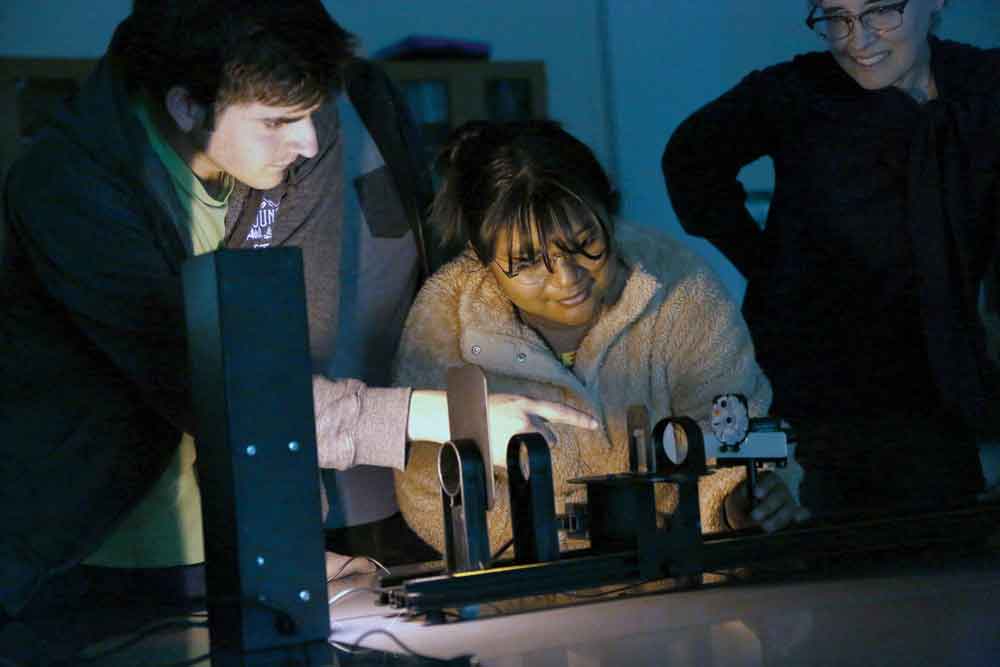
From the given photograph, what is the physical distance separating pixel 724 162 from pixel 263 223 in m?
0.68

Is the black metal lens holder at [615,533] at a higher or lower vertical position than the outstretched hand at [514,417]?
lower

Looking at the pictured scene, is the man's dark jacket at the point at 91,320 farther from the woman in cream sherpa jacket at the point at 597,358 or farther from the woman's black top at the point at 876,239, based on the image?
the woman's black top at the point at 876,239

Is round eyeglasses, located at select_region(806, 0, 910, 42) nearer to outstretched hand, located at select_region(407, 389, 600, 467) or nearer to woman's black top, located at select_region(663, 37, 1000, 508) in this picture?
woman's black top, located at select_region(663, 37, 1000, 508)

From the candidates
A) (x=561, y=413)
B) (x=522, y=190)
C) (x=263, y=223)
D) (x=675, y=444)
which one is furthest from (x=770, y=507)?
(x=263, y=223)

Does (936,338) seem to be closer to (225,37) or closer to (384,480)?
(384,480)

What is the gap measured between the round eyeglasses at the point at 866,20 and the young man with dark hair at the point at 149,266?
2.11ft

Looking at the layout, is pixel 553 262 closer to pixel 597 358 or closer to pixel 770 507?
pixel 597 358

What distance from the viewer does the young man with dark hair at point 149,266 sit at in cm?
111

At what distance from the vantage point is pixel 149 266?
3.65 ft

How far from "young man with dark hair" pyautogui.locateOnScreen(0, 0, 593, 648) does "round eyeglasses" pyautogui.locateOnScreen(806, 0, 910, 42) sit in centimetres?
64

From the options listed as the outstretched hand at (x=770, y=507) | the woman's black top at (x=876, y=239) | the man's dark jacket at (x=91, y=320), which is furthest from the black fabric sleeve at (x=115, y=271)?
the woman's black top at (x=876, y=239)

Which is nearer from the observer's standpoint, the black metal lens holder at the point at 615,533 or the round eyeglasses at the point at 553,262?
the black metal lens holder at the point at 615,533

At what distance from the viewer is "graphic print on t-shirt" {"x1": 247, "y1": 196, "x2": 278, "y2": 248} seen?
136cm

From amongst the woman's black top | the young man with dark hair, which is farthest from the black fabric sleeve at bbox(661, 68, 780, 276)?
the young man with dark hair
